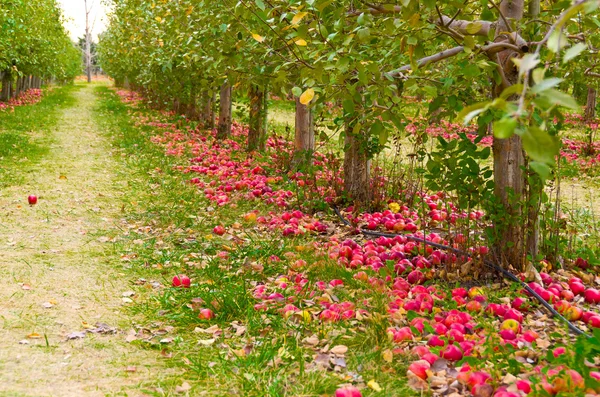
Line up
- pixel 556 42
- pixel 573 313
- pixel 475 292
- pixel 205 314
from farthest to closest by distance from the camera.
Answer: pixel 475 292, pixel 205 314, pixel 573 313, pixel 556 42

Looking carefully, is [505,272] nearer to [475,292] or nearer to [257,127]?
[475,292]

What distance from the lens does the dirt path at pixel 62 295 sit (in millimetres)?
3137

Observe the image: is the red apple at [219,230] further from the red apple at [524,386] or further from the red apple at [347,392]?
the red apple at [524,386]

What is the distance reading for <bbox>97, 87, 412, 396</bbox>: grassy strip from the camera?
9.94 ft

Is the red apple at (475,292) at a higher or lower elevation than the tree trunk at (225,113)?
lower

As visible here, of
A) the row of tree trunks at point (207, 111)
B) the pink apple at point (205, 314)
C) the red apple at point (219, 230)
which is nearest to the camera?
the pink apple at point (205, 314)

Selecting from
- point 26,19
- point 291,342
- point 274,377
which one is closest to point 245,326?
point 291,342

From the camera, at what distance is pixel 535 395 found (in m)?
2.56

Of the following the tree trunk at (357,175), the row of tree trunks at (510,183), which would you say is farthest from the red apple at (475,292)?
the tree trunk at (357,175)

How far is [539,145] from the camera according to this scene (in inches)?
59.6

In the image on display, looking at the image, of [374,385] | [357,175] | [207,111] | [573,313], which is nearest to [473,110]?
[374,385]

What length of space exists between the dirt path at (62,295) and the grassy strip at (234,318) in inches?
8.0

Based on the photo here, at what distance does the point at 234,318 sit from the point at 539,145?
2767 mm

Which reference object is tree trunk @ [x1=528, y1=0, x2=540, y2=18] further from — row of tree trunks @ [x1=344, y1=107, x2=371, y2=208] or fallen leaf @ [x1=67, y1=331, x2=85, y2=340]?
fallen leaf @ [x1=67, y1=331, x2=85, y2=340]
